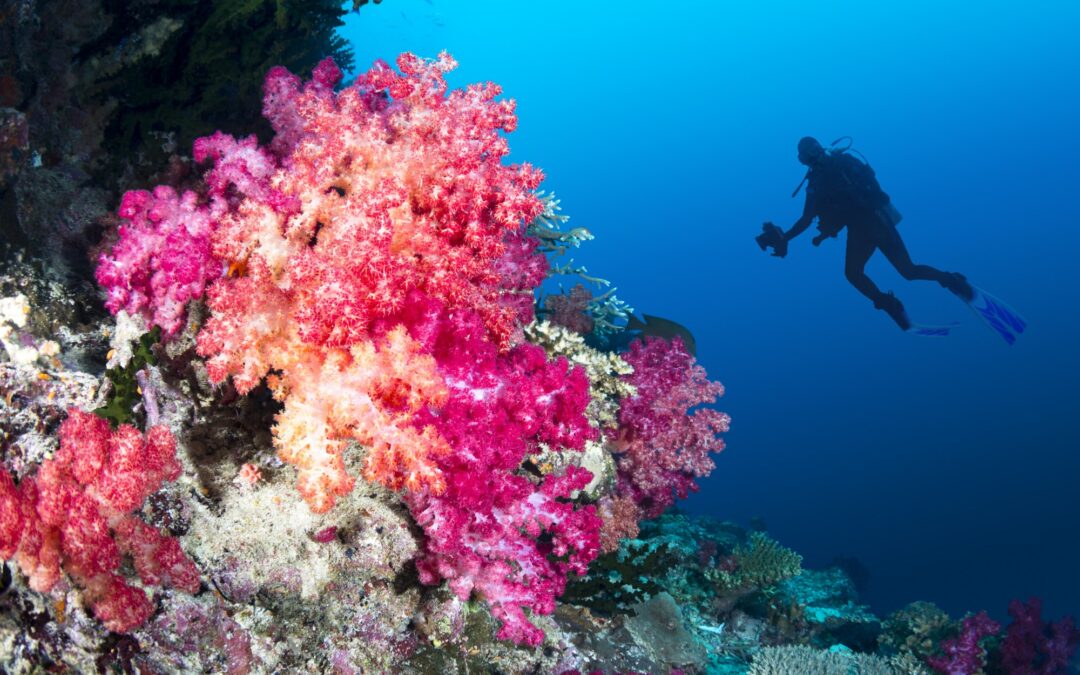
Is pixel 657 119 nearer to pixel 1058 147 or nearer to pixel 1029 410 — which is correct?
pixel 1058 147

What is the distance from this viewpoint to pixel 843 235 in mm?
137125

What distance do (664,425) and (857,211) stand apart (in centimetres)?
839

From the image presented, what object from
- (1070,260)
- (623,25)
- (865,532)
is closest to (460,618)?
(865,532)

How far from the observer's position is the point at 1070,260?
9319 cm

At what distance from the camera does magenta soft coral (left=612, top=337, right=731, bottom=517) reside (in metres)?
5.72

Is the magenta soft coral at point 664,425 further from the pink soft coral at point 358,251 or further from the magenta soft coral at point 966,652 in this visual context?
the magenta soft coral at point 966,652

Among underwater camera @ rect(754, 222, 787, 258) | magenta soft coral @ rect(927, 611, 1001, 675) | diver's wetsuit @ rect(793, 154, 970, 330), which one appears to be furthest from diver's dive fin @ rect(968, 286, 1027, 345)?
magenta soft coral @ rect(927, 611, 1001, 675)

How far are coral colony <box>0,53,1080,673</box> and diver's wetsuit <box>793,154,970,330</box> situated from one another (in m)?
9.79

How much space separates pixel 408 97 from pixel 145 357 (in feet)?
6.46

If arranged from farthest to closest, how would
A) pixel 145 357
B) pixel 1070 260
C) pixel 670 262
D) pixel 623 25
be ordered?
pixel 623 25 < pixel 670 262 < pixel 1070 260 < pixel 145 357

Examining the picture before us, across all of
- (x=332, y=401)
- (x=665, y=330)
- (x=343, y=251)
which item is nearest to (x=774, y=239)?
(x=665, y=330)

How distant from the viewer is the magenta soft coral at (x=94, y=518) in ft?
6.29

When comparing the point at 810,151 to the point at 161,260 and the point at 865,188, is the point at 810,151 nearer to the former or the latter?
the point at 865,188

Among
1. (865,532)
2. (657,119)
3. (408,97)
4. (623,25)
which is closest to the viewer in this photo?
(408,97)
